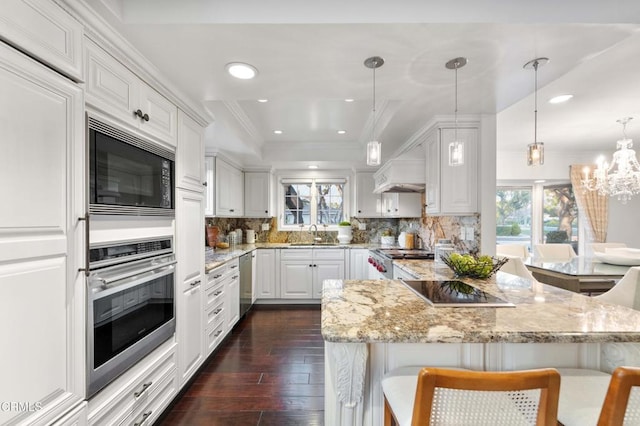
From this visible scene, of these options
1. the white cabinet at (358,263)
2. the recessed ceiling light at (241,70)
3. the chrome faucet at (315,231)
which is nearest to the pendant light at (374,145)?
the recessed ceiling light at (241,70)

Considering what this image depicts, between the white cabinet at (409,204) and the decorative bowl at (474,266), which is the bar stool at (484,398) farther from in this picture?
the white cabinet at (409,204)

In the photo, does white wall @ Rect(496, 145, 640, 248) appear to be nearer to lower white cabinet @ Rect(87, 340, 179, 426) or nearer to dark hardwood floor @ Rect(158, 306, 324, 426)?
dark hardwood floor @ Rect(158, 306, 324, 426)

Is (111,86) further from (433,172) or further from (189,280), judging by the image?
(433,172)

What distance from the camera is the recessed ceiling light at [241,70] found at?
1.70 m

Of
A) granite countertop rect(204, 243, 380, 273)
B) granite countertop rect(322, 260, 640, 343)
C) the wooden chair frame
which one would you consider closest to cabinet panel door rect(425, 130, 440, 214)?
granite countertop rect(322, 260, 640, 343)

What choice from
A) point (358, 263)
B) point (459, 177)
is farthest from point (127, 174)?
point (358, 263)

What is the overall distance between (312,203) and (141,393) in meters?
3.76

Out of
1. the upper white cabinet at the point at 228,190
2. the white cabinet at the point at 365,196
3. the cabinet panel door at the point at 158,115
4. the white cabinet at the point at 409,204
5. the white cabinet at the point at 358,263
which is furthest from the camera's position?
the white cabinet at the point at 365,196

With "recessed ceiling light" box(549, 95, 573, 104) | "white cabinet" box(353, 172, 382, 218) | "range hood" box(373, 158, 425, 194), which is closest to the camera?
"recessed ceiling light" box(549, 95, 573, 104)

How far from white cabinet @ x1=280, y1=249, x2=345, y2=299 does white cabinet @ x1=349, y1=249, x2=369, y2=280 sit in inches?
5.3

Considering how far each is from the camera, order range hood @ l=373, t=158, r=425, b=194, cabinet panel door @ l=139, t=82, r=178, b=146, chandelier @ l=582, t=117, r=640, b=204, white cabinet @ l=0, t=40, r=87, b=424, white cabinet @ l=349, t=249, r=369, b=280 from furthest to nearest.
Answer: white cabinet @ l=349, t=249, r=369, b=280
chandelier @ l=582, t=117, r=640, b=204
range hood @ l=373, t=158, r=425, b=194
cabinet panel door @ l=139, t=82, r=178, b=146
white cabinet @ l=0, t=40, r=87, b=424

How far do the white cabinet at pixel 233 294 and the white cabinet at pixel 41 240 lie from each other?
1867mm

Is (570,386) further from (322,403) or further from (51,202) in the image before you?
(51,202)

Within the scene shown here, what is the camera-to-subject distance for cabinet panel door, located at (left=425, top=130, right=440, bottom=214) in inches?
105
